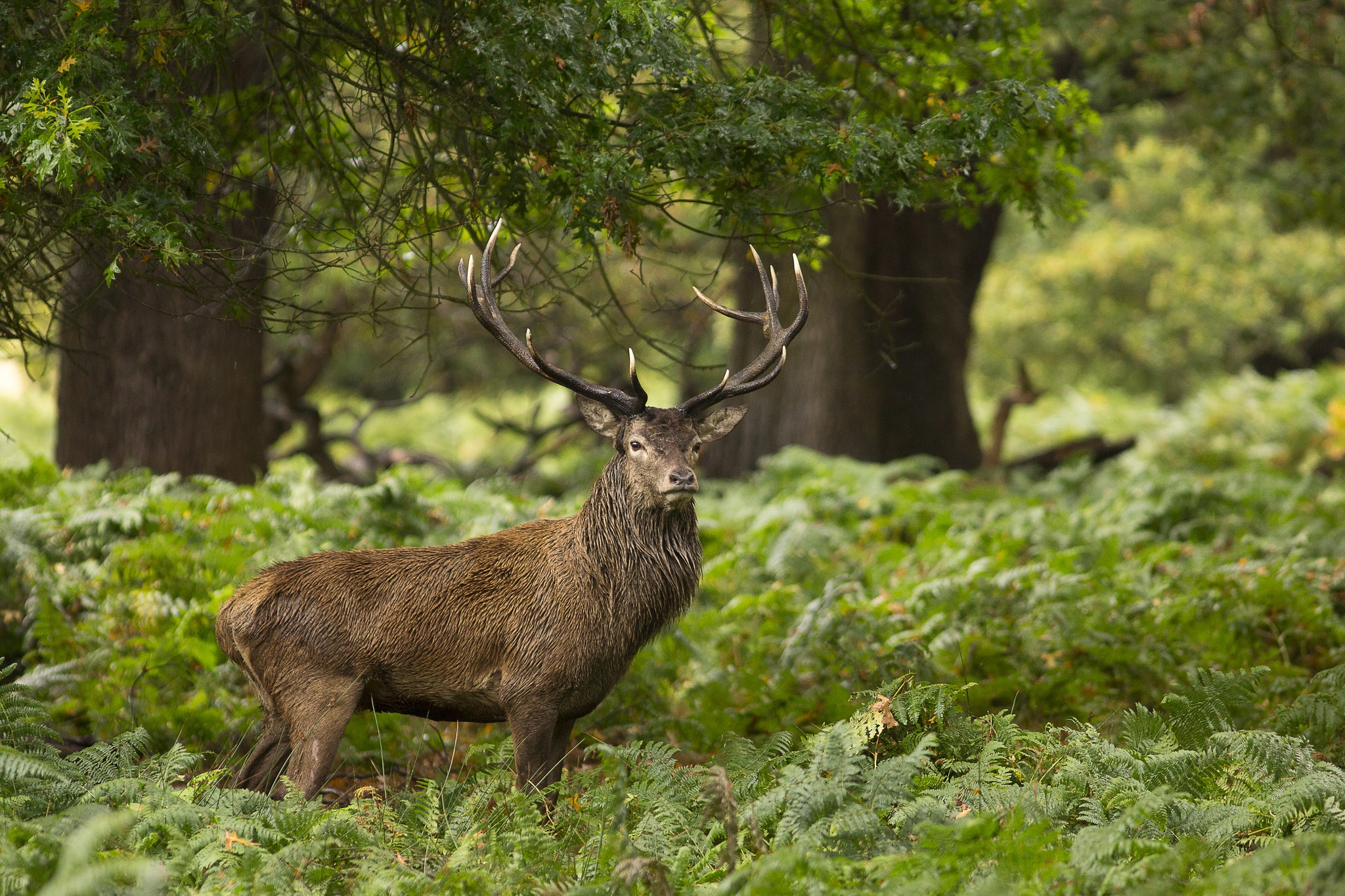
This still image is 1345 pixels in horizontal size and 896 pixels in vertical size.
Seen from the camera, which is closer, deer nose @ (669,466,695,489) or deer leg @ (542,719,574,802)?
deer nose @ (669,466,695,489)

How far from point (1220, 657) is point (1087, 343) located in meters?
18.7

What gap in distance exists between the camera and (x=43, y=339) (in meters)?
5.72

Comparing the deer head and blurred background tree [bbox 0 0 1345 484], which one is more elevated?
blurred background tree [bbox 0 0 1345 484]

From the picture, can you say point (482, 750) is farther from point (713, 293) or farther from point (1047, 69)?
point (713, 293)

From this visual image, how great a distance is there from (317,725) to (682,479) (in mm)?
1913

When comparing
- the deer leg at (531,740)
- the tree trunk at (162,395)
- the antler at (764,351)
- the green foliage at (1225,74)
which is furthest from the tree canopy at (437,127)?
the green foliage at (1225,74)

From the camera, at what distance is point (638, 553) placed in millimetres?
5258

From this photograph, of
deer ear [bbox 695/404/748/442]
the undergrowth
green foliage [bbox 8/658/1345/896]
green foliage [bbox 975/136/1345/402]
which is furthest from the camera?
green foliage [bbox 975/136/1345/402]

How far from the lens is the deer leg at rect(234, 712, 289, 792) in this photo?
5.12m

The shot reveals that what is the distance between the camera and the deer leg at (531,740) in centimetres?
500

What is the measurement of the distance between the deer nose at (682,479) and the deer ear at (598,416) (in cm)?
53

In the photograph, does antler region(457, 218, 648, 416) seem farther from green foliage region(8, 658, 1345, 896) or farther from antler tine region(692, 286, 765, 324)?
green foliage region(8, 658, 1345, 896)

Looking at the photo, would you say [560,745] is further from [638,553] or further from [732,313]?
[732,313]

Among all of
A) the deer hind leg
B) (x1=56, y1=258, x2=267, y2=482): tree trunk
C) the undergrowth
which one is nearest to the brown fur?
the deer hind leg
